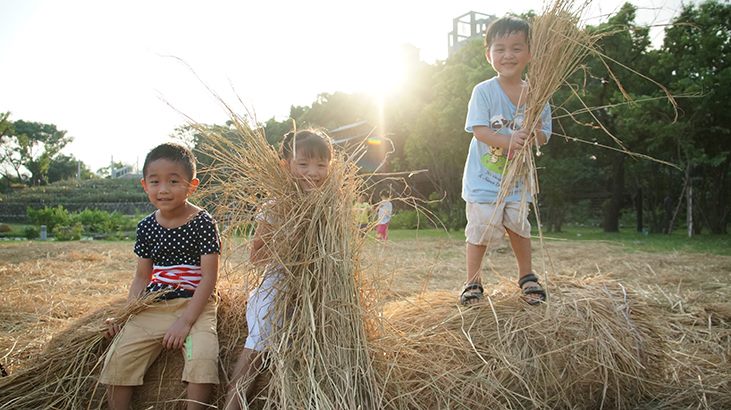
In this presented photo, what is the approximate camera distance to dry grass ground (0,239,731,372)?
241cm

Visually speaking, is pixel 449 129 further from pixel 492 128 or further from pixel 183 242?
pixel 183 242

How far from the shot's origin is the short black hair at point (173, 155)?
2.20 meters

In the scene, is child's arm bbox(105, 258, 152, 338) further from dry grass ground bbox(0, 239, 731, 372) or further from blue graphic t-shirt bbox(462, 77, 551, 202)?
blue graphic t-shirt bbox(462, 77, 551, 202)

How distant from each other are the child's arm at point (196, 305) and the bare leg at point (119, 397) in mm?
213

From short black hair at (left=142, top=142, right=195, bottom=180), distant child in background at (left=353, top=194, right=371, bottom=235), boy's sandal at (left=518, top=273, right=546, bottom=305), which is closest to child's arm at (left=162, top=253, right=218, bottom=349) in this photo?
short black hair at (left=142, top=142, right=195, bottom=180)

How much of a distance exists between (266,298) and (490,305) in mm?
1011

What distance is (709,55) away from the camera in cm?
1170

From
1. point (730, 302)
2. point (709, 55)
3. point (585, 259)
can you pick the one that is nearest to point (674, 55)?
point (709, 55)

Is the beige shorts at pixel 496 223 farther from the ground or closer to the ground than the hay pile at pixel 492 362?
farther from the ground

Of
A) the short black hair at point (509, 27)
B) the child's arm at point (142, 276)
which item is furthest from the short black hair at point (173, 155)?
the short black hair at point (509, 27)

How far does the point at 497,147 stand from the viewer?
2.73m

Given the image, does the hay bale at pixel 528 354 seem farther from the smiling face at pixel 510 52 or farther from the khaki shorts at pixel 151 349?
the smiling face at pixel 510 52

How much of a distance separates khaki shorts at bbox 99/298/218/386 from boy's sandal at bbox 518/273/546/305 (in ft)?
4.62

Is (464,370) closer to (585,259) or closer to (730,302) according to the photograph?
(730,302)
